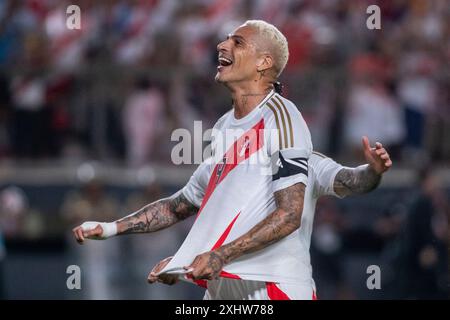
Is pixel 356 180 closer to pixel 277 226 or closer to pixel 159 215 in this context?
pixel 277 226

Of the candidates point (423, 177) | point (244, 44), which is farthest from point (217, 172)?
point (423, 177)

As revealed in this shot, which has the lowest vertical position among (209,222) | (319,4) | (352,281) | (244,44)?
(352,281)

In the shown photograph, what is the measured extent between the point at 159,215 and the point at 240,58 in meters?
1.02

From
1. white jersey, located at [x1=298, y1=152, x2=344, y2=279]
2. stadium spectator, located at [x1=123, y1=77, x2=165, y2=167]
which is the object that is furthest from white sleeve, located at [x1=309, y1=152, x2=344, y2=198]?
stadium spectator, located at [x1=123, y1=77, x2=165, y2=167]

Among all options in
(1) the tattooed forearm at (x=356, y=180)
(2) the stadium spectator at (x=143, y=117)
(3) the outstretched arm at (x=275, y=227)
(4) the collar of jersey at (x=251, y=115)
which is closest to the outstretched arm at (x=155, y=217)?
(4) the collar of jersey at (x=251, y=115)

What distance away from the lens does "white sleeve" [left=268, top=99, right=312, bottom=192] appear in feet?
18.2

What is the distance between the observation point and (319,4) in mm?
12555

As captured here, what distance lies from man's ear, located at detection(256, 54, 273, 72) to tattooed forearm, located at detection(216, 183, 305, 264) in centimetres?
71

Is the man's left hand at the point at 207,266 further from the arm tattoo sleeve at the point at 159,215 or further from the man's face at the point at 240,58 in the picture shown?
the man's face at the point at 240,58

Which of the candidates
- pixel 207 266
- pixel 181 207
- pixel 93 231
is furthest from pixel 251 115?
pixel 93 231

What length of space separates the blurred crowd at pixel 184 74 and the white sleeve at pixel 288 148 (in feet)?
20.3

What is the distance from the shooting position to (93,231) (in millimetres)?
5898
